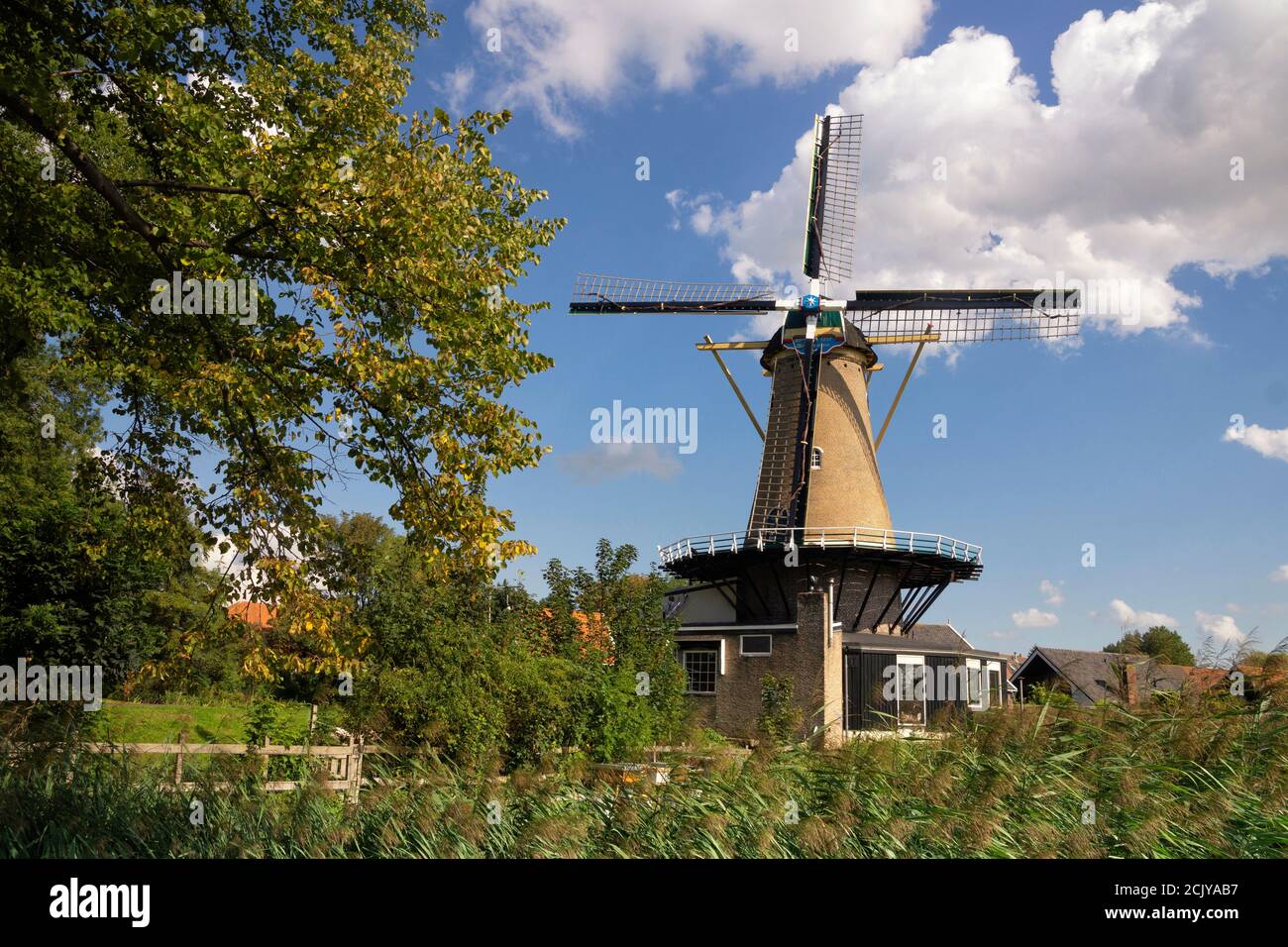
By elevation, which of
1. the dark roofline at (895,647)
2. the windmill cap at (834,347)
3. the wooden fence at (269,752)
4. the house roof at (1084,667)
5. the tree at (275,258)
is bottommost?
the house roof at (1084,667)

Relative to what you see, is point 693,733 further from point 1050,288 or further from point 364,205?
point 1050,288

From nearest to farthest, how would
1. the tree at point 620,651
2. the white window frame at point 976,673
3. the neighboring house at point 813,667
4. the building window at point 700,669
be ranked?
the tree at point 620,651
the neighboring house at point 813,667
the white window frame at point 976,673
the building window at point 700,669

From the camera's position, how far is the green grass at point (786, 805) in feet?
17.9

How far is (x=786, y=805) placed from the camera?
5.91 m

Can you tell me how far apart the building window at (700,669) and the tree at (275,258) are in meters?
18.7

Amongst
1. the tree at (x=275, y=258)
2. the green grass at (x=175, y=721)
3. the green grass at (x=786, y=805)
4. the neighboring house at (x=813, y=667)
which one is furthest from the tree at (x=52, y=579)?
the neighboring house at (x=813, y=667)

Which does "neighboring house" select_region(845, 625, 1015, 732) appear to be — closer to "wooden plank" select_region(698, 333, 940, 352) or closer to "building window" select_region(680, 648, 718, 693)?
"building window" select_region(680, 648, 718, 693)

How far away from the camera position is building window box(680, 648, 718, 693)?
92.5 ft

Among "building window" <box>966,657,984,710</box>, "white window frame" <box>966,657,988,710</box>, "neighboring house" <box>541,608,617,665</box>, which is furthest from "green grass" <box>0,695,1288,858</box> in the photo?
"white window frame" <box>966,657,988,710</box>

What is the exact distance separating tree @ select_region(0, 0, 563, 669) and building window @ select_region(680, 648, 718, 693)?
1867cm

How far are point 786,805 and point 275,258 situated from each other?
7371mm

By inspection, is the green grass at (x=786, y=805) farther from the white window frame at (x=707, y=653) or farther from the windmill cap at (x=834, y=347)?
the windmill cap at (x=834, y=347)
